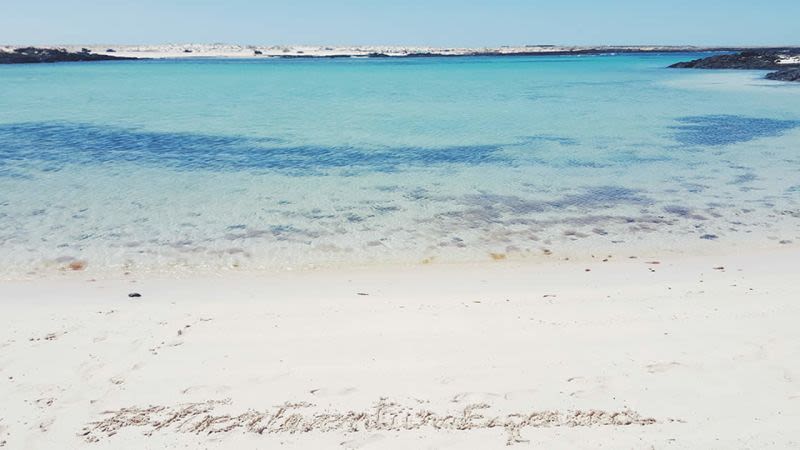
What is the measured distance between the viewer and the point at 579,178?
1310 centimetres

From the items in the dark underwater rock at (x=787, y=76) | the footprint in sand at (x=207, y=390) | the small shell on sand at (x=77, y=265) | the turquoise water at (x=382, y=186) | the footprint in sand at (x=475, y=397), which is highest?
the dark underwater rock at (x=787, y=76)

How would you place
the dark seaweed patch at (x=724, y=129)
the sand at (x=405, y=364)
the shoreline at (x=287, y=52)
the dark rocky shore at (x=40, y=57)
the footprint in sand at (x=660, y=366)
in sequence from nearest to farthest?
the sand at (x=405, y=364), the footprint in sand at (x=660, y=366), the dark seaweed patch at (x=724, y=129), the dark rocky shore at (x=40, y=57), the shoreline at (x=287, y=52)

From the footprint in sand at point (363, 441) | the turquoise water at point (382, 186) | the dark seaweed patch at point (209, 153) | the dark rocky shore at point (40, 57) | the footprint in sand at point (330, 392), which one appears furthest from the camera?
the dark rocky shore at point (40, 57)

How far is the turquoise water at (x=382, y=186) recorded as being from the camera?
8.84 metres

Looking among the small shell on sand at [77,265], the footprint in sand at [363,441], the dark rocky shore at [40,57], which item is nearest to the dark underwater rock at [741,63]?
the small shell on sand at [77,265]

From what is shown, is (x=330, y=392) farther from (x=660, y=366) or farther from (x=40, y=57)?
(x=40, y=57)

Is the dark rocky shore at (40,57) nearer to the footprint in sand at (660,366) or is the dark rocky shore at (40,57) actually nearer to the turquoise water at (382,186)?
the turquoise water at (382,186)

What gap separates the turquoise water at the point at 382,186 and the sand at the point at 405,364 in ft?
4.92

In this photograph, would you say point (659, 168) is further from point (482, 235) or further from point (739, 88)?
point (739, 88)

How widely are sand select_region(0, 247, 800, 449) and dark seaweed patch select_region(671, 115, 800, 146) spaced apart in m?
11.9

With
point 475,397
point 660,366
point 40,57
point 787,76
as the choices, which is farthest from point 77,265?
point 40,57

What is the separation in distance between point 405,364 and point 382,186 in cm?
783

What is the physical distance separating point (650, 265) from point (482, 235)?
8.08 ft

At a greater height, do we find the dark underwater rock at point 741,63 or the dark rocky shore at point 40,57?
the dark rocky shore at point 40,57
